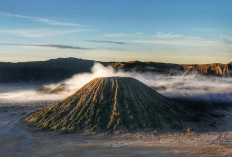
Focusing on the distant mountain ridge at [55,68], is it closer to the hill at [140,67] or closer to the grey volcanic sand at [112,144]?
the hill at [140,67]

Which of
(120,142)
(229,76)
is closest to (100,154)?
(120,142)

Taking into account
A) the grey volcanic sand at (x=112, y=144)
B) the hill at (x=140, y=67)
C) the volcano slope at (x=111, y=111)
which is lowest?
the grey volcanic sand at (x=112, y=144)

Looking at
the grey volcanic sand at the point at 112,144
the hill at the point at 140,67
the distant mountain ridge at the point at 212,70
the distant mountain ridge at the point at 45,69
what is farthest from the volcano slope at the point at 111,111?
A: the distant mountain ridge at the point at 45,69

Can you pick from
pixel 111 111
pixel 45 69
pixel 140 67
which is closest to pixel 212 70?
pixel 140 67

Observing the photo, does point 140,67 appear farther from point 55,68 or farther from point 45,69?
point 45,69

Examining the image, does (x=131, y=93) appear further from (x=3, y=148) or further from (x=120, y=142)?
(x=3, y=148)

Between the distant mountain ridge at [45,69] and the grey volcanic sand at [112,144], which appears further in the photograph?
the distant mountain ridge at [45,69]

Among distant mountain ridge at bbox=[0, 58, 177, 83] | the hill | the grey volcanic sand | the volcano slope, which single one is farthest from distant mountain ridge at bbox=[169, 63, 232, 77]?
the grey volcanic sand
